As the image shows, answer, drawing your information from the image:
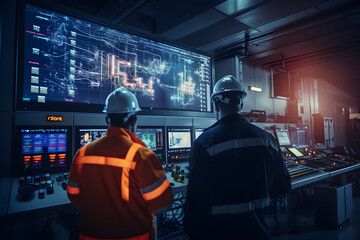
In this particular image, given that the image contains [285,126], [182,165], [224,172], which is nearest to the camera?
A: [224,172]

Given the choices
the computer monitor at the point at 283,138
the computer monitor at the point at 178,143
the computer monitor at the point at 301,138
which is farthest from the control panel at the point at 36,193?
the computer monitor at the point at 301,138

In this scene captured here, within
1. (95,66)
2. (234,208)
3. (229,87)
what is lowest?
(234,208)

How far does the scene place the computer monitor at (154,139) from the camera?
7.91 feet

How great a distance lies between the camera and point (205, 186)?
50.4 inches

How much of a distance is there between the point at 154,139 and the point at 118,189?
1342 millimetres

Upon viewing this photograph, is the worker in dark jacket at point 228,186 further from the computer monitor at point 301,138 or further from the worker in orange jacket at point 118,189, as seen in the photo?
the computer monitor at point 301,138

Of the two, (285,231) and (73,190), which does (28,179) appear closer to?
(73,190)

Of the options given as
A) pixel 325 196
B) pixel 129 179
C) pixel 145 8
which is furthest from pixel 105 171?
pixel 325 196

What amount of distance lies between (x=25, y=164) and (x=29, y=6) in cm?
130

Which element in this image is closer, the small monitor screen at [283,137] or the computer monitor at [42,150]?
the computer monitor at [42,150]


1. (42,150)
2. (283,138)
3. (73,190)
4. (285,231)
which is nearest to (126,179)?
(73,190)

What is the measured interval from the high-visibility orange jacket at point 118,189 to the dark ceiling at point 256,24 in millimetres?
1798

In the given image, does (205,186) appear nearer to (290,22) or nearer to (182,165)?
(182,165)

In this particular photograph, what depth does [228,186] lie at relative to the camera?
127 cm
